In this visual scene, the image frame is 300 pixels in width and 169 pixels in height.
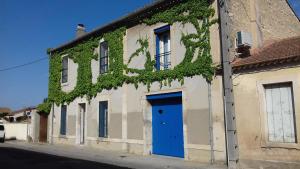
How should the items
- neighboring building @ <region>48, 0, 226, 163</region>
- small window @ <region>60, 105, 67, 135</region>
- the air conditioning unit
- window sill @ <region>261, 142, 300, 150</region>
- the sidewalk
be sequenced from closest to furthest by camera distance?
window sill @ <region>261, 142, 300, 150</region> → the sidewalk → the air conditioning unit → neighboring building @ <region>48, 0, 226, 163</region> → small window @ <region>60, 105, 67, 135</region>

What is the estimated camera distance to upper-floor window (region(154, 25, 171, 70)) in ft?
46.2

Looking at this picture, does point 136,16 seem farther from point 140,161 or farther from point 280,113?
point 280,113

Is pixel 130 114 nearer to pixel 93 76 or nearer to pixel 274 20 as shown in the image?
pixel 93 76

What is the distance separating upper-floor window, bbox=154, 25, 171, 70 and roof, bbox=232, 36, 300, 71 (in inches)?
132

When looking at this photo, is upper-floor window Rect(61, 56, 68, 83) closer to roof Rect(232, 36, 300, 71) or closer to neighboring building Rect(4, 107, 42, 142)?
neighboring building Rect(4, 107, 42, 142)

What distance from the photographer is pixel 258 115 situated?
414 inches

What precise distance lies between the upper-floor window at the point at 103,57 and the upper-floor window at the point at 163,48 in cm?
406

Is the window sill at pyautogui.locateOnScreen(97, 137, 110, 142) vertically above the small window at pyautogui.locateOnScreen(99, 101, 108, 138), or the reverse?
the small window at pyautogui.locateOnScreen(99, 101, 108, 138)

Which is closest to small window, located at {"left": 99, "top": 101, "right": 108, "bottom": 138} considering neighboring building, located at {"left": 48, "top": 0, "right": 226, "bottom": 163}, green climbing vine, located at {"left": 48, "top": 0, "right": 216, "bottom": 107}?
neighboring building, located at {"left": 48, "top": 0, "right": 226, "bottom": 163}

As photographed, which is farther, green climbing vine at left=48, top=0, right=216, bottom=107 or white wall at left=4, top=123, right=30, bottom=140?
white wall at left=4, top=123, right=30, bottom=140

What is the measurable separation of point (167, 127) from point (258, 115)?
4.35 m

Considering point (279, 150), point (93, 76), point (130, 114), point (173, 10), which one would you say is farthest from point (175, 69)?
point (93, 76)

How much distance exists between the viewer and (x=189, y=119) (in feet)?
41.2

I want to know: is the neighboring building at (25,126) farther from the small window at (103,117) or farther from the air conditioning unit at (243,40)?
the air conditioning unit at (243,40)
